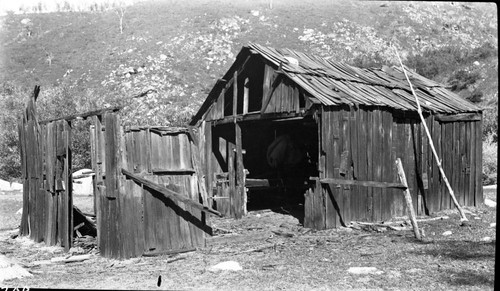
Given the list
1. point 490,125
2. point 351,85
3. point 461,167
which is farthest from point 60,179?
point 490,125

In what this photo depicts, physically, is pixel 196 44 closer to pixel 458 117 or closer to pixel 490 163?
pixel 490 163

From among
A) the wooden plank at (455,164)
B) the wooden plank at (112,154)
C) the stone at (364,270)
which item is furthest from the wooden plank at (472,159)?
the wooden plank at (112,154)

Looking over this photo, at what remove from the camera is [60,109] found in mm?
35875

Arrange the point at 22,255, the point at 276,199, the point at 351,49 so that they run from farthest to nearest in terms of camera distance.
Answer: the point at 351,49
the point at 276,199
the point at 22,255

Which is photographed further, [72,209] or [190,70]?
[190,70]

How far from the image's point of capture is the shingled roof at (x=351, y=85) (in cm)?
1528

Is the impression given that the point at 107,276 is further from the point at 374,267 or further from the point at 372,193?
the point at 372,193

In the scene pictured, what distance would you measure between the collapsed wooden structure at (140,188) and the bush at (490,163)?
18.9m

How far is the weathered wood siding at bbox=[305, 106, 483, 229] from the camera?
14.6m

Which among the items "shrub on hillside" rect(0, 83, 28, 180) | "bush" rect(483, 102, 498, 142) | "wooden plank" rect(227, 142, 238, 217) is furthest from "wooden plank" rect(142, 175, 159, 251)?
"bush" rect(483, 102, 498, 142)

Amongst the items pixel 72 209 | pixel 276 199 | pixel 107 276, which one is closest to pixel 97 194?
pixel 72 209

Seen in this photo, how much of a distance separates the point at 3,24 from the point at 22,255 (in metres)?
62.2

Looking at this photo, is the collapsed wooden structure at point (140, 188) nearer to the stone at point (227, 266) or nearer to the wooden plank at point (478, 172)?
the stone at point (227, 266)

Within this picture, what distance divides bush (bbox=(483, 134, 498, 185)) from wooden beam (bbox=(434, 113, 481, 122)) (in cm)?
813
